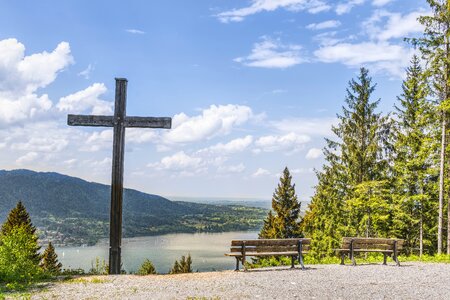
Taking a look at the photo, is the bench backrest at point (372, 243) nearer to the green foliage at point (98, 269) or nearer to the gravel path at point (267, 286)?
the gravel path at point (267, 286)

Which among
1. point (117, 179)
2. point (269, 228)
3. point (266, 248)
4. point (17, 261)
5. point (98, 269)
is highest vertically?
point (117, 179)

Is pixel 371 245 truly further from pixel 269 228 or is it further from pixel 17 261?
pixel 269 228

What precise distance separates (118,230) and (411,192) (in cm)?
1923

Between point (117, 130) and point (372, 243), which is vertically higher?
point (117, 130)

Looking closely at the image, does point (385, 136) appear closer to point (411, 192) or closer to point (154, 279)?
point (411, 192)

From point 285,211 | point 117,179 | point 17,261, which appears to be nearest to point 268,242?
point 117,179

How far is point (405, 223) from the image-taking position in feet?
87.2

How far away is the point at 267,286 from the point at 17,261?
6.32 metres

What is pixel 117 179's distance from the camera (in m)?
11.9

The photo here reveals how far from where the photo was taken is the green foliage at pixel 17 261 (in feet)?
36.7

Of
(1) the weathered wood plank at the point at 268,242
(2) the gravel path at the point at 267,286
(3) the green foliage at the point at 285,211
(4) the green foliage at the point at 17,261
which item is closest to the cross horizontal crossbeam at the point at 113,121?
(4) the green foliage at the point at 17,261

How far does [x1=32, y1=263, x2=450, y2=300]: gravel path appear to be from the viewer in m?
9.26

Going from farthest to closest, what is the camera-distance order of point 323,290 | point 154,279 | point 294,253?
point 294,253 → point 154,279 → point 323,290


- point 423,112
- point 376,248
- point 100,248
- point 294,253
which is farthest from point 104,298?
point 100,248
